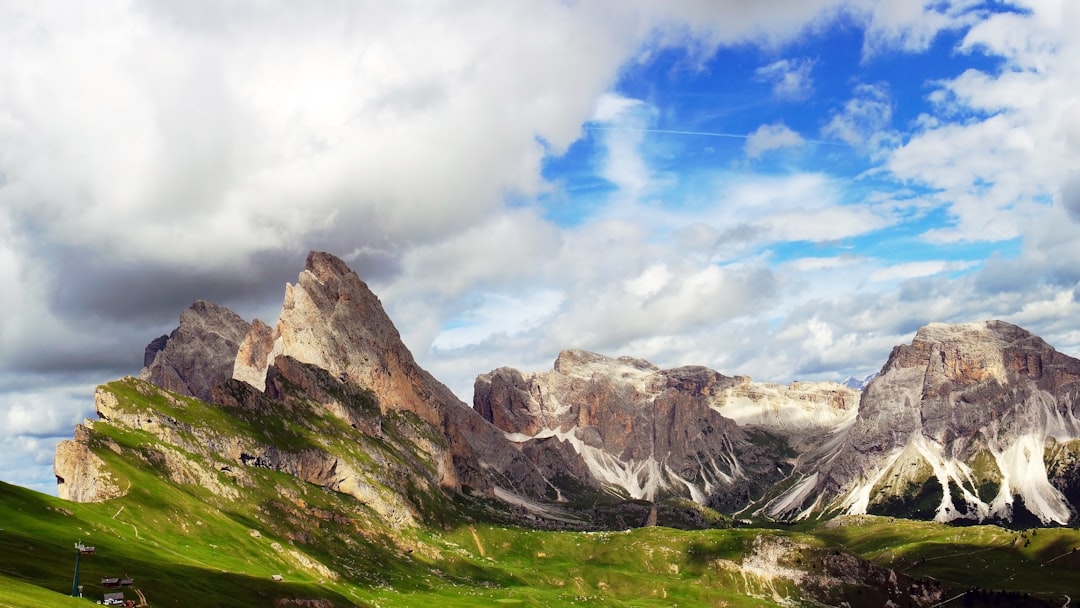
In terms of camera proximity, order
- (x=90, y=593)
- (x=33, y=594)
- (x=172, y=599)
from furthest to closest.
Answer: (x=172, y=599) < (x=90, y=593) < (x=33, y=594)

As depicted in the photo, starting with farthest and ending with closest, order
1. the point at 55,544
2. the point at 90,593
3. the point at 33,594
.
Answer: the point at 55,544, the point at 90,593, the point at 33,594

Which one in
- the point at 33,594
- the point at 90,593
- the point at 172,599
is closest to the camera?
the point at 33,594

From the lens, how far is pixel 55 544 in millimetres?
195875

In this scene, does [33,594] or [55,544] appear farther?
[55,544]

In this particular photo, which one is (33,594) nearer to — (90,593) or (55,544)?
(90,593)

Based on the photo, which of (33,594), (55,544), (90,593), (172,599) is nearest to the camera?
(33,594)

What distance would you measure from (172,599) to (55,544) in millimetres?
36127

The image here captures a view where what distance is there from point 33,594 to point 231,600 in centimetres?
6732

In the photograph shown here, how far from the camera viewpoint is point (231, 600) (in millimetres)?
197750

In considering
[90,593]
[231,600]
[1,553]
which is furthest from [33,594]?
[231,600]

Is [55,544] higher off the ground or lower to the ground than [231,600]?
higher

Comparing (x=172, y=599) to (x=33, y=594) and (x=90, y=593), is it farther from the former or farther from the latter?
(x=33, y=594)

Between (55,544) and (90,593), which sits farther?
(55,544)

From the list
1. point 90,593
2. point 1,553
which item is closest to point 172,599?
point 90,593
